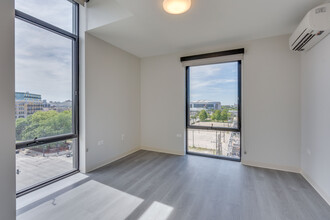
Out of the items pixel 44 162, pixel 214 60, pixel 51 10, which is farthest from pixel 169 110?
pixel 51 10

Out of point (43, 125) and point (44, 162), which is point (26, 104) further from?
point (44, 162)

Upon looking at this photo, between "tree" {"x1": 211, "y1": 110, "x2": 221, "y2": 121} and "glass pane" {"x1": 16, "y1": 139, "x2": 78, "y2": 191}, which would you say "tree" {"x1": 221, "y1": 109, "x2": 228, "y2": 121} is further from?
"glass pane" {"x1": 16, "y1": 139, "x2": 78, "y2": 191}

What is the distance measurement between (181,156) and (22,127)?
3165mm

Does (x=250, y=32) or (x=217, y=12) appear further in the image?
(x=250, y=32)

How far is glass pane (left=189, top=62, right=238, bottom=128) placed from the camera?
3446 mm

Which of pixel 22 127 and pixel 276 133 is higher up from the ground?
pixel 22 127

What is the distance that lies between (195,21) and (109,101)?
94.0 inches

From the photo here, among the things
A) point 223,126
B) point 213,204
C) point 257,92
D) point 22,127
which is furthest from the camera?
point 223,126

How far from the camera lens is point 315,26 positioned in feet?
6.16

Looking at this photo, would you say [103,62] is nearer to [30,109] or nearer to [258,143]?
[30,109]

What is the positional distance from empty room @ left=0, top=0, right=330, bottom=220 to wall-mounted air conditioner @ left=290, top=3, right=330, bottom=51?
12mm

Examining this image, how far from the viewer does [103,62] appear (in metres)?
3.17

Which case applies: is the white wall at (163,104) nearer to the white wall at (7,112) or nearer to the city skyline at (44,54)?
the city skyline at (44,54)

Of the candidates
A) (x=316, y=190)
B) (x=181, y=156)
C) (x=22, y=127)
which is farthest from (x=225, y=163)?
(x=22, y=127)
